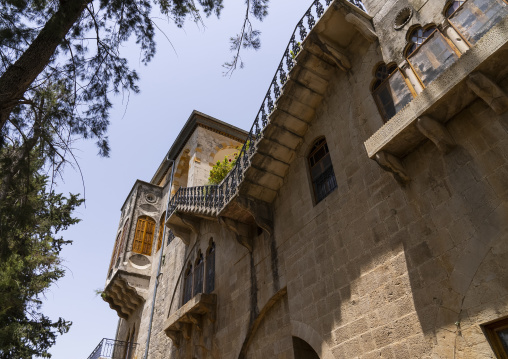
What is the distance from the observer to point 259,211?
8.88 meters

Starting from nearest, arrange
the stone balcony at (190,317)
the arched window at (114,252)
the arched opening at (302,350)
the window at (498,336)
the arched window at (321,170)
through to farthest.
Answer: the window at (498,336) → the arched opening at (302,350) → the arched window at (321,170) → the stone balcony at (190,317) → the arched window at (114,252)

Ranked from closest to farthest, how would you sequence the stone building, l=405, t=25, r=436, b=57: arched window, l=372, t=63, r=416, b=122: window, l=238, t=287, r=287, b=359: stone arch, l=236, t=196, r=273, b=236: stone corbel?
the stone building, l=405, t=25, r=436, b=57: arched window, l=372, t=63, r=416, b=122: window, l=238, t=287, r=287, b=359: stone arch, l=236, t=196, r=273, b=236: stone corbel

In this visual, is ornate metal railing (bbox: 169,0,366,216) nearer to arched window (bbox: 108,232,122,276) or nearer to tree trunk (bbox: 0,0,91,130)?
tree trunk (bbox: 0,0,91,130)

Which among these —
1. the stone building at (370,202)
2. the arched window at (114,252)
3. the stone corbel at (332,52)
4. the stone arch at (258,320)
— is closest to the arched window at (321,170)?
the stone building at (370,202)

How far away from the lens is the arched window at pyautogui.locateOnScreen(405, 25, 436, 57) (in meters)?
6.25

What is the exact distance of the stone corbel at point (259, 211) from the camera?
8688mm

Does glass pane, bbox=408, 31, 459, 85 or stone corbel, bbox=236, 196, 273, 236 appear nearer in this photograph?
glass pane, bbox=408, 31, 459, 85

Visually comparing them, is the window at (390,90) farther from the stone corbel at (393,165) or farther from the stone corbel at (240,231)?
the stone corbel at (240,231)

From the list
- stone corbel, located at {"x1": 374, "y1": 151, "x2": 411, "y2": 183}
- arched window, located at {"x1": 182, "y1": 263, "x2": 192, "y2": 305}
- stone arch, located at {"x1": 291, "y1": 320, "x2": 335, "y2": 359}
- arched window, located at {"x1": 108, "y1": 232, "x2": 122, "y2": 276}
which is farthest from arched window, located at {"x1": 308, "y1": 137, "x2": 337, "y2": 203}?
arched window, located at {"x1": 108, "y1": 232, "x2": 122, "y2": 276}

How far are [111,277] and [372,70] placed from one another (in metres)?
14.9

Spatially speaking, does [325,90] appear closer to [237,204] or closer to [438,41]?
[438,41]

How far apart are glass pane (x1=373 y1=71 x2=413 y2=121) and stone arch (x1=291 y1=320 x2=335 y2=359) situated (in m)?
4.09

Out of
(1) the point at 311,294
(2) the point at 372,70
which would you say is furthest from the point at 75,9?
(1) the point at 311,294

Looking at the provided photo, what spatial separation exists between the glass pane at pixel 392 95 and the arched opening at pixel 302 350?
4.58 meters
